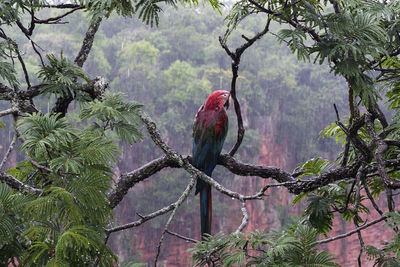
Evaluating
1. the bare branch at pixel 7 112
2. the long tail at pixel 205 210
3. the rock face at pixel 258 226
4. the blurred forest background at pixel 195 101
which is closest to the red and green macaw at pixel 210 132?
the long tail at pixel 205 210

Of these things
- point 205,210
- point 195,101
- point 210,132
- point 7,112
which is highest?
point 195,101

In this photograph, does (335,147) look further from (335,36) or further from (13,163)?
(335,36)

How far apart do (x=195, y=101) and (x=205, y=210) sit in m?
5.72

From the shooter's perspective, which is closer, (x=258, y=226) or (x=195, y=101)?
(x=195, y=101)

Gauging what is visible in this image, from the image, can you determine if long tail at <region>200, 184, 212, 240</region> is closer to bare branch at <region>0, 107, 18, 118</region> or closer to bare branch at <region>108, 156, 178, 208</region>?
bare branch at <region>108, 156, 178, 208</region>

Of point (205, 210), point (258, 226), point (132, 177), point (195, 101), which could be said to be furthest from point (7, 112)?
point (258, 226)

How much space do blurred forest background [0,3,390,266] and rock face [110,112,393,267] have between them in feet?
0.06

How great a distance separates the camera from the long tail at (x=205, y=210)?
3.25ft

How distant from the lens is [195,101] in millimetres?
6676

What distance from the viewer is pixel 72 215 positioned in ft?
1.62

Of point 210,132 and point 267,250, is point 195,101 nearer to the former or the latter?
point 210,132

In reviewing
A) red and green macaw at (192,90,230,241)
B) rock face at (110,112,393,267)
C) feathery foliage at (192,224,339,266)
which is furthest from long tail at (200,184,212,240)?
rock face at (110,112,393,267)

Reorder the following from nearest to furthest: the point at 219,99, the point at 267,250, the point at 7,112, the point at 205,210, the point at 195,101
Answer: the point at 267,250 → the point at 7,112 → the point at 205,210 → the point at 219,99 → the point at 195,101

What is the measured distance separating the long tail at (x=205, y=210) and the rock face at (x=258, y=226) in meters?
5.40
